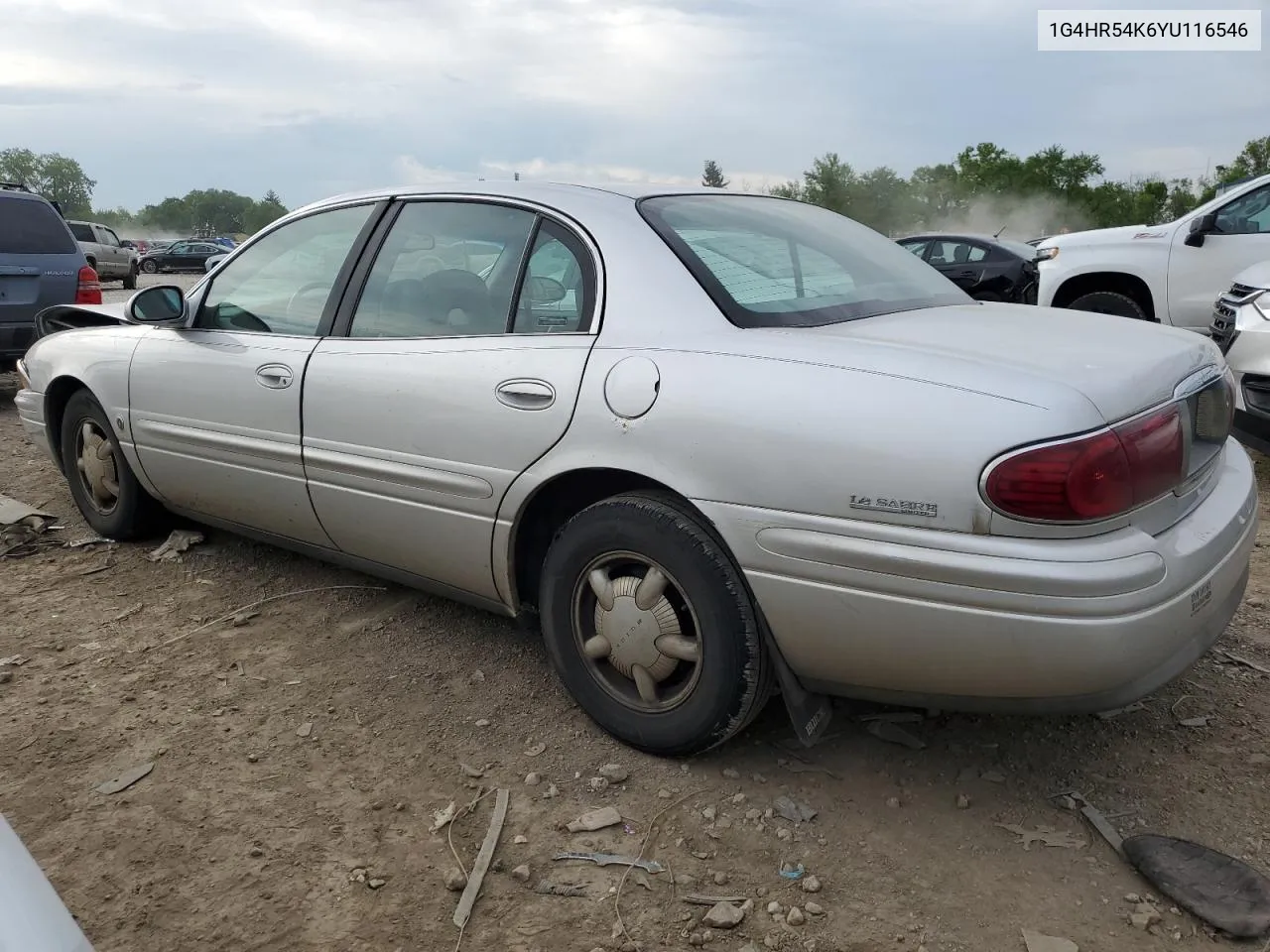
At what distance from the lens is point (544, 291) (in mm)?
2844

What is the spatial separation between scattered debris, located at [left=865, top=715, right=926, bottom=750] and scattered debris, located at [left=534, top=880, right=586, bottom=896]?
100cm

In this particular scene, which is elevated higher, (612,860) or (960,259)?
(960,259)

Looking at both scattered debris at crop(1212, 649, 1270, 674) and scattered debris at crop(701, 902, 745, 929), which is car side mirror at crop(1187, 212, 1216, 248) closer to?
scattered debris at crop(1212, 649, 1270, 674)

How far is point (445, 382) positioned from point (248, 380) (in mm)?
973

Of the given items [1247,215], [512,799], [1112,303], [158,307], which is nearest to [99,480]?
[158,307]

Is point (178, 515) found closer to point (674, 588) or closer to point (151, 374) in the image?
point (151, 374)

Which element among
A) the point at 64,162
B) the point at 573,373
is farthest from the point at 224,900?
the point at 64,162

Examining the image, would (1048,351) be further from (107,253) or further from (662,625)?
(107,253)

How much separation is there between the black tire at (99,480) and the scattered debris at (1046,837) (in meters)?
3.55

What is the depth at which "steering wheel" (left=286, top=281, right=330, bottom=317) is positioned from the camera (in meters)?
3.40

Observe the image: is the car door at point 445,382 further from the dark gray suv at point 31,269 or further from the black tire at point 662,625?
the dark gray suv at point 31,269

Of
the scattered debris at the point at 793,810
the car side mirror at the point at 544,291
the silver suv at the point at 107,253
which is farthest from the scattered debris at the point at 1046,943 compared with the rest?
the silver suv at the point at 107,253

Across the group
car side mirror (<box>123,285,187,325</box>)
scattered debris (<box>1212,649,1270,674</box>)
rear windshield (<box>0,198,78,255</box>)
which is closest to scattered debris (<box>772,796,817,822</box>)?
scattered debris (<box>1212,649,1270,674</box>)

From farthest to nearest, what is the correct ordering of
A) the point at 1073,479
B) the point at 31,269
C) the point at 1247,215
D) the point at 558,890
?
the point at 31,269 < the point at 1247,215 < the point at 558,890 < the point at 1073,479
